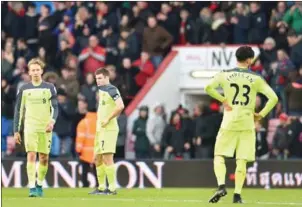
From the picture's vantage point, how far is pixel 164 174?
86.1ft

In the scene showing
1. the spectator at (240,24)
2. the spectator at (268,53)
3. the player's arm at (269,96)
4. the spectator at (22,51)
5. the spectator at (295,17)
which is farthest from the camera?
the spectator at (22,51)

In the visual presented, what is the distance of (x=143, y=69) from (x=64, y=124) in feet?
8.72

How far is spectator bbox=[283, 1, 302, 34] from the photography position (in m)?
29.4

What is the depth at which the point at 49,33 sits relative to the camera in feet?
104

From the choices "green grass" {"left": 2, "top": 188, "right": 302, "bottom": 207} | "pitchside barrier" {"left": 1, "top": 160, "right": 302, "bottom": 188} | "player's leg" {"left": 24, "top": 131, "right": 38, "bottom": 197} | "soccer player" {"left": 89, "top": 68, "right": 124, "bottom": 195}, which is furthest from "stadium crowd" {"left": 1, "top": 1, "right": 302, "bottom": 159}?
"player's leg" {"left": 24, "top": 131, "right": 38, "bottom": 197}

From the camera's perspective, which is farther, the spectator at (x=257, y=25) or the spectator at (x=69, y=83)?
the spectator at (x=257, y=25)

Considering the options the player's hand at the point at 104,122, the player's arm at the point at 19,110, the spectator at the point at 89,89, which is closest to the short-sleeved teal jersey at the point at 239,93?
the player's hand at the point at 104,122

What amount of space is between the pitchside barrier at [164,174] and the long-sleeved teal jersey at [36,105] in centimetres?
603

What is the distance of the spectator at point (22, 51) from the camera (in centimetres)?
3181

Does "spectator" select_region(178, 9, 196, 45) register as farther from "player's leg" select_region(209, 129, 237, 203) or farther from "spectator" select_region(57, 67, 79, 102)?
"player's leg" select_region(209, 129, 237, 203)

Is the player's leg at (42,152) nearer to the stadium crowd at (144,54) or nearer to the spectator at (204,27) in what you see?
the stadium crowd at (144,54)

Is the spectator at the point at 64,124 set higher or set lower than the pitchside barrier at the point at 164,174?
higher

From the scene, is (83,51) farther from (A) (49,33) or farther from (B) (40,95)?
(B) (40,95)

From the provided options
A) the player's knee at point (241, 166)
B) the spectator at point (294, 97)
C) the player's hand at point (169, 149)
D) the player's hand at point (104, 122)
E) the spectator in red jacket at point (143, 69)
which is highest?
the spectator in red jacket at point (143, 69)
